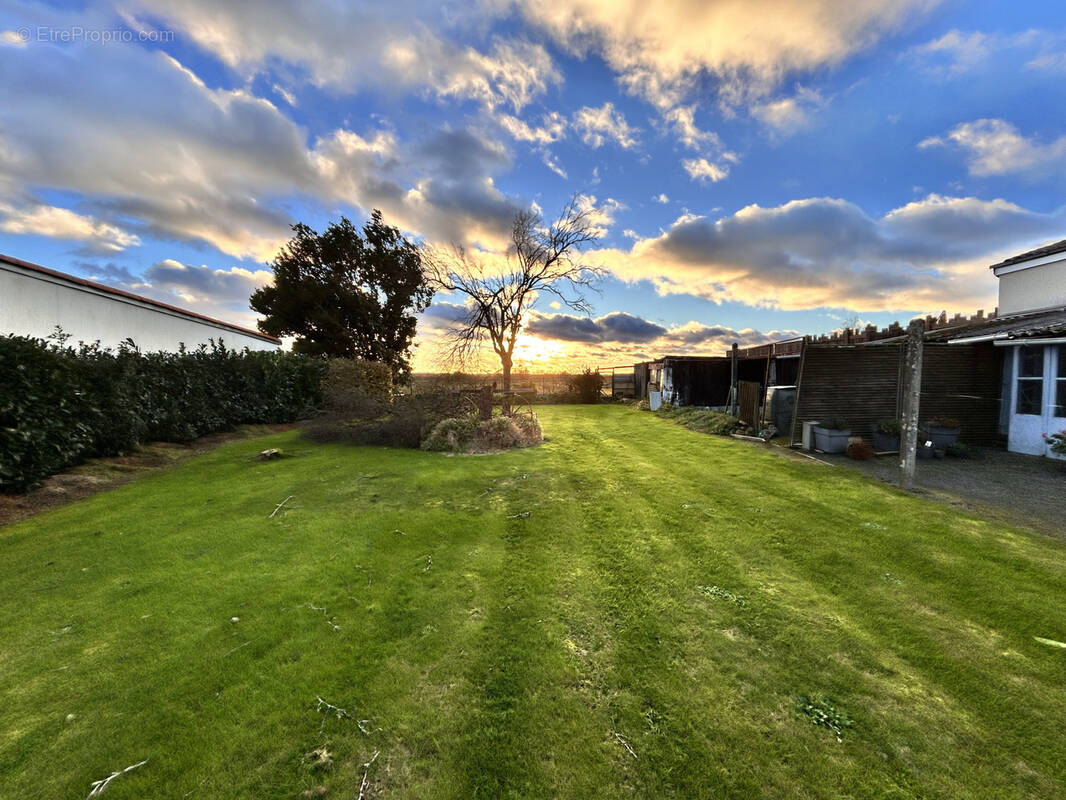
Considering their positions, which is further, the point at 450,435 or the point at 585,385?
the point at 585,385

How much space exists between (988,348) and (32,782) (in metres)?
17.7

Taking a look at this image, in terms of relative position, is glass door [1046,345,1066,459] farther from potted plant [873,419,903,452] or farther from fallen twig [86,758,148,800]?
fallen twig [86,758,148,800]

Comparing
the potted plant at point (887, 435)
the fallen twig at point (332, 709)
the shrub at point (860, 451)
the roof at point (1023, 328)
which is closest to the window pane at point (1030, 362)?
the roof at point (1023, 328)

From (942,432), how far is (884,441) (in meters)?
1.15

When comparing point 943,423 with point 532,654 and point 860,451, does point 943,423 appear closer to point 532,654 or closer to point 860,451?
point 860,451

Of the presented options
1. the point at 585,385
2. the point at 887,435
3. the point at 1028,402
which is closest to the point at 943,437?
the point at 887,435

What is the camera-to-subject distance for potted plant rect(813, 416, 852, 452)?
9.76 m

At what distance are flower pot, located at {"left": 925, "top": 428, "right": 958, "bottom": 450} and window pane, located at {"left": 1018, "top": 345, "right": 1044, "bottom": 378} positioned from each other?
236 cm

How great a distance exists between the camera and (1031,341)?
9.01 metres

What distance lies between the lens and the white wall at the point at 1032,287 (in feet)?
33.6

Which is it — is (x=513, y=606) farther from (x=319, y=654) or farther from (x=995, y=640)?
(x=995, y=640)

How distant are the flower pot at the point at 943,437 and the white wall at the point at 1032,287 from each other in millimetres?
5047

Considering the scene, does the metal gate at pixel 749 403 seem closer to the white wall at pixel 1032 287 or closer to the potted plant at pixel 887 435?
the potted plant at pixel 887 435

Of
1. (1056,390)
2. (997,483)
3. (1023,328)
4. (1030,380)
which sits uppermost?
(1023,328)
